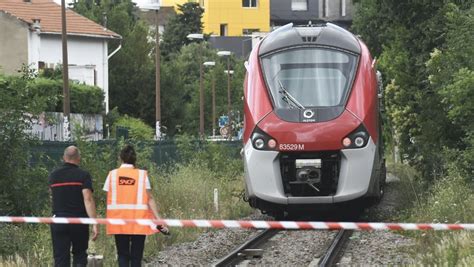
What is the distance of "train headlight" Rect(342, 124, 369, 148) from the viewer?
680 inches

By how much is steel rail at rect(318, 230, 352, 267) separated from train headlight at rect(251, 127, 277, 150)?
1.90 metres

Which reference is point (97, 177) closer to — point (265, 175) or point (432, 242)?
point (265, 175)

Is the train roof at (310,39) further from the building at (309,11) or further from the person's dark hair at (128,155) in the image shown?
the building at (309,11)

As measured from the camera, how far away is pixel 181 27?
322 feet

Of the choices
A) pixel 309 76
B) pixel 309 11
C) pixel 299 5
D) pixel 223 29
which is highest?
pixel 299 5

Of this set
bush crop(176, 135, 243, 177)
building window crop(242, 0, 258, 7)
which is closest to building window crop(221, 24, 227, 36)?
building window crop(242, 0, 258, 7)

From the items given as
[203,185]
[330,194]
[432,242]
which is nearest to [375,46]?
[203,185]

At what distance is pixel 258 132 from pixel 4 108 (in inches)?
175

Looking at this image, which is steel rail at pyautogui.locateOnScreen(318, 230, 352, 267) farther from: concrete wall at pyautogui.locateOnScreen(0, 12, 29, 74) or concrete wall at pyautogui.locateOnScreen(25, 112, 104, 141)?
concrete wall at pyautogui.locateOnScreen(0, 12, 29, 74)

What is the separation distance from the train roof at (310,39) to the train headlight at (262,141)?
1.64 m

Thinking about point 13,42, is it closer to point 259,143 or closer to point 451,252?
point 259,143

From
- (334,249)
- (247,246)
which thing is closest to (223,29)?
(247,246)

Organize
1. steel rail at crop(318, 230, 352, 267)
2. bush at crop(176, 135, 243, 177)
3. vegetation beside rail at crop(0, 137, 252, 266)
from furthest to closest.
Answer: bush at crop(176, 135, 243, 177), steel rail at crop(318, 230, 352, 267), vegetation beside rail at crop(0, 137, 252, 266)

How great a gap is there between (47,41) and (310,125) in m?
38.1
